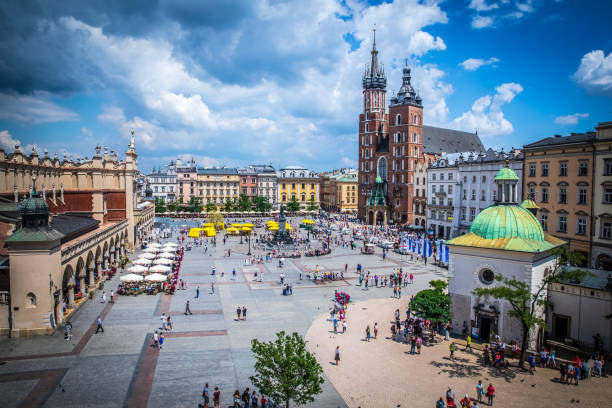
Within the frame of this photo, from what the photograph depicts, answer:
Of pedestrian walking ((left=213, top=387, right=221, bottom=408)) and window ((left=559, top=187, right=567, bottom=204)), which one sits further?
window ((left=559, top=187, right=567, bottom=204))

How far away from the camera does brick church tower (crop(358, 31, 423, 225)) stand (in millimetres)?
86688

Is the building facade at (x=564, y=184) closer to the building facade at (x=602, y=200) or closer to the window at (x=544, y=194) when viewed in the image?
the window at (x=544, y=194)

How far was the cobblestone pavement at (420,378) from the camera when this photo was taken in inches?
744

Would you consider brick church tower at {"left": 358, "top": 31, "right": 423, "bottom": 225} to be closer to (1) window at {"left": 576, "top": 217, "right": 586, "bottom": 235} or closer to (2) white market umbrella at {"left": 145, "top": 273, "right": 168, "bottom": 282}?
(1) window at {"left": 576, "top": 217, "right": 586, "bottom": 235}

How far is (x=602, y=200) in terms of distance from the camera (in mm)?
40375

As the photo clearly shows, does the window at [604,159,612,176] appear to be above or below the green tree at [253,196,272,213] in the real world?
above

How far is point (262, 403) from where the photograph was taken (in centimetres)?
1752

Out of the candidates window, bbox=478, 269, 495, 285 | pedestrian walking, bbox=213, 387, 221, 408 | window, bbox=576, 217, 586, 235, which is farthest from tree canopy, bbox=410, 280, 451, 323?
window, bbox=576, 217, 586, 235

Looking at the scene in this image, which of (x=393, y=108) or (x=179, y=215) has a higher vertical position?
(x=393, y=108)

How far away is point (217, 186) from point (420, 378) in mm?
112519

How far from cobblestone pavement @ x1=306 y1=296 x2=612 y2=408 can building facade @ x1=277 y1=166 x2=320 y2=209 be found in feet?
357

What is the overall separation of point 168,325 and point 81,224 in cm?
1759

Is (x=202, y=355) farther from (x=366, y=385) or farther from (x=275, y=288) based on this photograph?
(x=275, y=288)

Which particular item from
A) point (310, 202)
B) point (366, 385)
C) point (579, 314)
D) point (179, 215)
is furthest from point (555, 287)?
point (310, 202)
